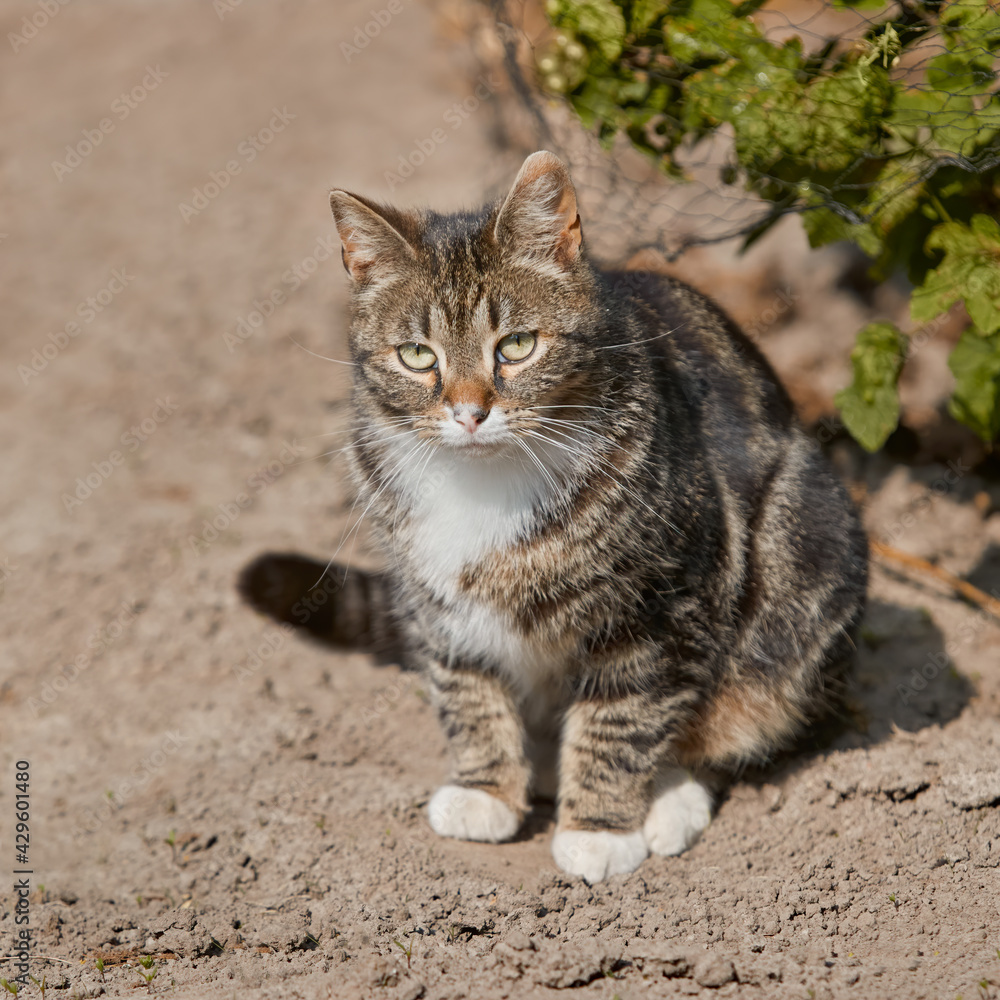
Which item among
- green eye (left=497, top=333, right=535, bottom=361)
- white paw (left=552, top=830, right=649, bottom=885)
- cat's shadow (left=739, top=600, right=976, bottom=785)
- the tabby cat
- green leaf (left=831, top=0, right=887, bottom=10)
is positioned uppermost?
green leaf (left=831, top=0, right=887, bottom=10)

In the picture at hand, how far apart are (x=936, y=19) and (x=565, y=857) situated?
2891mm

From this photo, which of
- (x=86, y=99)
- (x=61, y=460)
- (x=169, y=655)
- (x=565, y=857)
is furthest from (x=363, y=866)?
(x=86, y=99)

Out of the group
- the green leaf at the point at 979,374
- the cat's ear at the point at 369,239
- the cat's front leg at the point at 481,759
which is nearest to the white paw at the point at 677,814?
the cat's front leg at the point at 481,759

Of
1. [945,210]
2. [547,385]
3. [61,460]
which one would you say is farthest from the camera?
[61,460]

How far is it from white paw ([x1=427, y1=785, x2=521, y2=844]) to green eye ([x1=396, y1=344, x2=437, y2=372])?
4.67ft

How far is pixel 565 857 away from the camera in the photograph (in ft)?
9.70

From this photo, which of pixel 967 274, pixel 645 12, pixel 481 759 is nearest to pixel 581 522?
pixel 481 759

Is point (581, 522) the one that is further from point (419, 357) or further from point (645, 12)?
point (645, 12)

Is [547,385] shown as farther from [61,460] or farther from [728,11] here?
[61,460]

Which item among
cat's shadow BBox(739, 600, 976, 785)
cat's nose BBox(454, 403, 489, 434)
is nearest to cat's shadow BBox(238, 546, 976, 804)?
cat's shadow BBox(739, 600, 976, 785)

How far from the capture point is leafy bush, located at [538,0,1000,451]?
298cm

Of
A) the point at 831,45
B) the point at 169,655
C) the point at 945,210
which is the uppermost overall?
the point at 831,45

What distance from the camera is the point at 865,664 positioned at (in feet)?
12.8

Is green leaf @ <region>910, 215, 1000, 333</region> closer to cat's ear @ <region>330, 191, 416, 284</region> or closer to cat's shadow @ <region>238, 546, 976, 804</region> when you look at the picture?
cat's shadow @ <region>238, 546, 976, 804</region>
